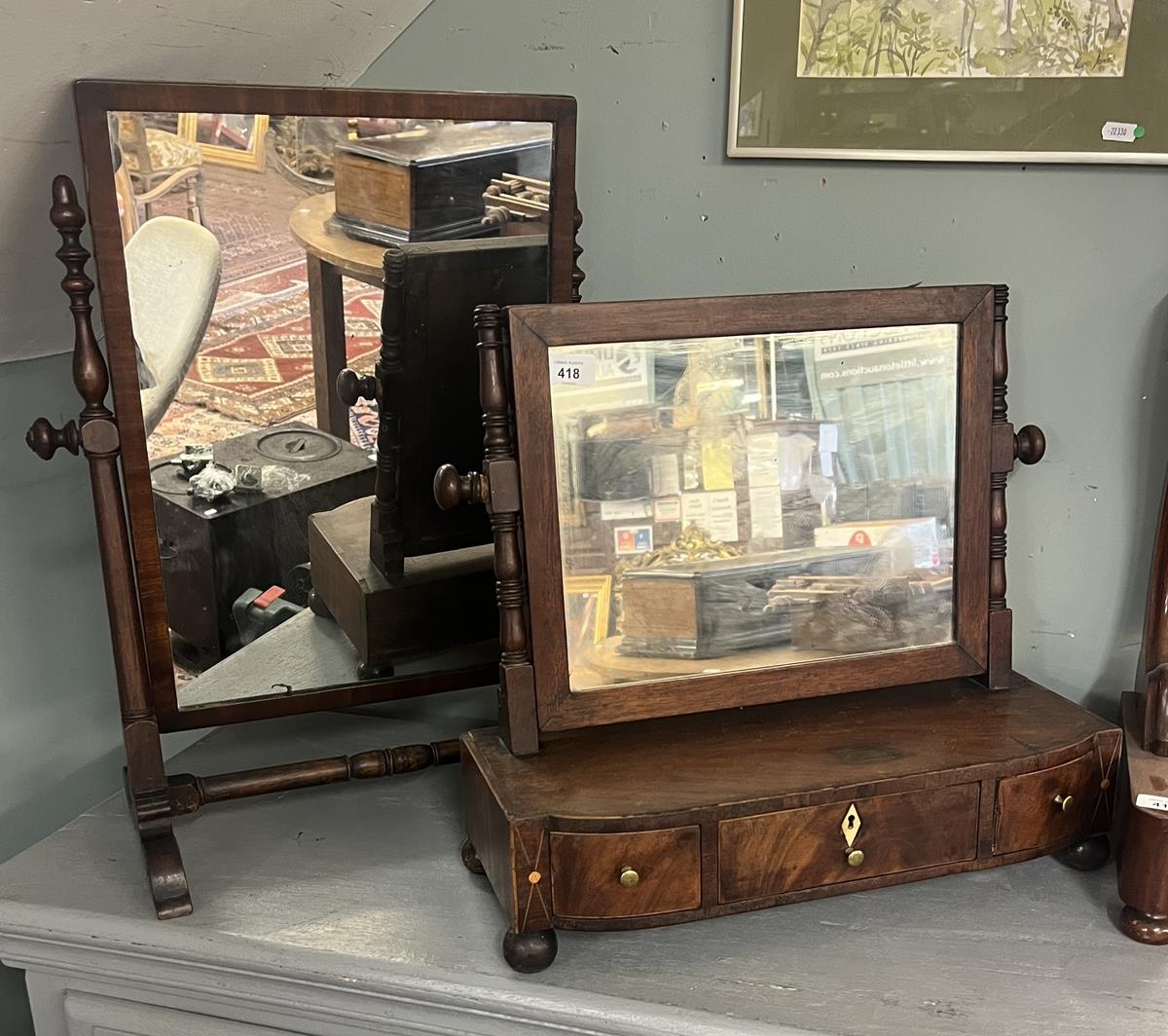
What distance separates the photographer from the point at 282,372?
1.17m

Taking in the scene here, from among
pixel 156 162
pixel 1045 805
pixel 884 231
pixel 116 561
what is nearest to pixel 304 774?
pixel 116 561

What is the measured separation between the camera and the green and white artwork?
1.17 meters

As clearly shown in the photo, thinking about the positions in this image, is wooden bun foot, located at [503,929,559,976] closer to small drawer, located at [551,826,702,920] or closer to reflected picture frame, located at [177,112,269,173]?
small drawer, located at [551,826,702,920]

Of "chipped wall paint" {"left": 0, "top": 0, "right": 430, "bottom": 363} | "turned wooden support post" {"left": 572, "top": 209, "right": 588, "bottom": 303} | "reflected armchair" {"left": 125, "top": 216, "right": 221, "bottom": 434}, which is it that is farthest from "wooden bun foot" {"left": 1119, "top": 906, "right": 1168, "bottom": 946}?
"chipped wall paint" {"left": 0, "top": 0, "right": 430, "bottom": 363}

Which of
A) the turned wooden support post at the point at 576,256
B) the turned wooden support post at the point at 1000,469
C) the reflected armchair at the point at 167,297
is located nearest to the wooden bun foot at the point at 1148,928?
the turned wooden support post at the point at 1000,469

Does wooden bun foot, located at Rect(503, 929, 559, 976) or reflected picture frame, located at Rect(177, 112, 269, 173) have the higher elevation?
reflected picture frame, located at Rect(177, 112, 269, 173)

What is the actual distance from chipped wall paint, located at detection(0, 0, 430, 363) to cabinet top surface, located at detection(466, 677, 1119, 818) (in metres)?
0.62

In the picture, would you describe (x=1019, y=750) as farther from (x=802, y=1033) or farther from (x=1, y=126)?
(x=1, y=126)

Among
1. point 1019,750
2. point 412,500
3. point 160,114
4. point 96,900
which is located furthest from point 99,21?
point 1019,750

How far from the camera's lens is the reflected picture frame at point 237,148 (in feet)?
3.45

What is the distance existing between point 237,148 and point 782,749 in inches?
29.4

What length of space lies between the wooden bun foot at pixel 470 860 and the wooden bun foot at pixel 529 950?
0.46 ft

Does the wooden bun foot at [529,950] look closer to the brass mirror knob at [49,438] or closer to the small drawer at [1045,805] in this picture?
the small drawer at [1045,805]

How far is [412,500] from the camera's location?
1247 mm
